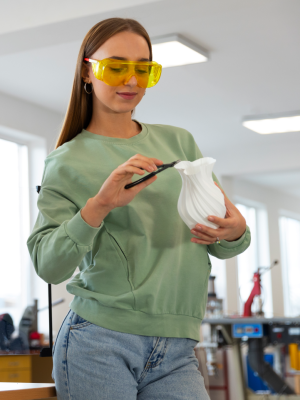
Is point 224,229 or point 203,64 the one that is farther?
point 203,64

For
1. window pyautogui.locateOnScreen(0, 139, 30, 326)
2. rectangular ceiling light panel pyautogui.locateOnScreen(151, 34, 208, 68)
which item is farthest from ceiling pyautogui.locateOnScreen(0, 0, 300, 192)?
window pyautogui.locateOnScreen(0, 139, 30, 326)

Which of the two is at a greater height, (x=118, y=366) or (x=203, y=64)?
(x=203, y=64)

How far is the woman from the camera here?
0.95 metres

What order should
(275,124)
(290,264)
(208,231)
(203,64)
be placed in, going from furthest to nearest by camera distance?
(290,264) < (275,124) < (203,64) < (208,231)

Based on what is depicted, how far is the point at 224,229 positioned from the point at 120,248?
210mm

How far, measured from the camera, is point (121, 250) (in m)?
1.03

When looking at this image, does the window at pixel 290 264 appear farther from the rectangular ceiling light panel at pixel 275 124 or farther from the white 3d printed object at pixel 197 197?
the white 3d printed object at pixel 197 197

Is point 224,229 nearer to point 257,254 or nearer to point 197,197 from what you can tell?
point 197,197

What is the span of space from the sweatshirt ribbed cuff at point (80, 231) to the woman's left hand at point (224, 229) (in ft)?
0.68

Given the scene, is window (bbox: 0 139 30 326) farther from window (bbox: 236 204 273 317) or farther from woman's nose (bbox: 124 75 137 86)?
window (bbox: 236 204 273 317)

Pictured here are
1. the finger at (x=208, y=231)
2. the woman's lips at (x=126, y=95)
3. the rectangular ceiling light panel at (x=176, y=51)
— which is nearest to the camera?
the finger at (x=208, y=231)

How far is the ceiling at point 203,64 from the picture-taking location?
285 cm

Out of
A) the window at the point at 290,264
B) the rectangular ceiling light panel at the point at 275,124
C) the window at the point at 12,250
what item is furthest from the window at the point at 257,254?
the window at the point at 12,250

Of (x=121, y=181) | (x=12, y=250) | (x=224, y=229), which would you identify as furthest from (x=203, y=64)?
(x=121, y=181)
